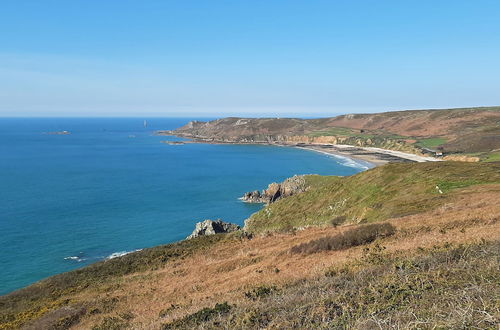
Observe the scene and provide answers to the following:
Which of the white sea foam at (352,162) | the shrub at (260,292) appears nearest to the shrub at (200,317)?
the shrub at (260,292)

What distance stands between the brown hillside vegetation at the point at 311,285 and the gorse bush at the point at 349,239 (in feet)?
0.37

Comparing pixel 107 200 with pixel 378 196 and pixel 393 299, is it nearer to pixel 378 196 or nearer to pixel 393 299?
pixel 378 196

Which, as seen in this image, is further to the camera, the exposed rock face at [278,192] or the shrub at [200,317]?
the exposed rock face at [278,192]

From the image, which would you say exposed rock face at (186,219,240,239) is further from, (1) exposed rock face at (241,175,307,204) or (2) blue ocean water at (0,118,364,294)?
(1) exposed rock face at (241,175,307,204)

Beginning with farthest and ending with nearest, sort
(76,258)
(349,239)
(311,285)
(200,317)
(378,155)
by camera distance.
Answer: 1. (378,155)
2. (76,258)
3. (349,239)
4. (311,285)
5. (200,317)

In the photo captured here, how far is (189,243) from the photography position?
40188mm

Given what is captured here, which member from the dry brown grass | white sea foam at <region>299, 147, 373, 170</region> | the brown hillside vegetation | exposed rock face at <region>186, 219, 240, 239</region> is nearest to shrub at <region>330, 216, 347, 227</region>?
the brown hillside vegetation

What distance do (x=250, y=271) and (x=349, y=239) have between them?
7270 mm

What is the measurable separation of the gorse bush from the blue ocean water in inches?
1545

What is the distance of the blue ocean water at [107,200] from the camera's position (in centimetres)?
5484

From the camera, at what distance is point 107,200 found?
88.6 m

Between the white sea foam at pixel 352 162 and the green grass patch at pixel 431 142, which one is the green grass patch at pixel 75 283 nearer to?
the white sea foam at pixel 352 162

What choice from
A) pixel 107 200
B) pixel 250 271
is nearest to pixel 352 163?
pixel 107 200

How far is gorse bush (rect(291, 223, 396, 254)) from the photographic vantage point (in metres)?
23.0
